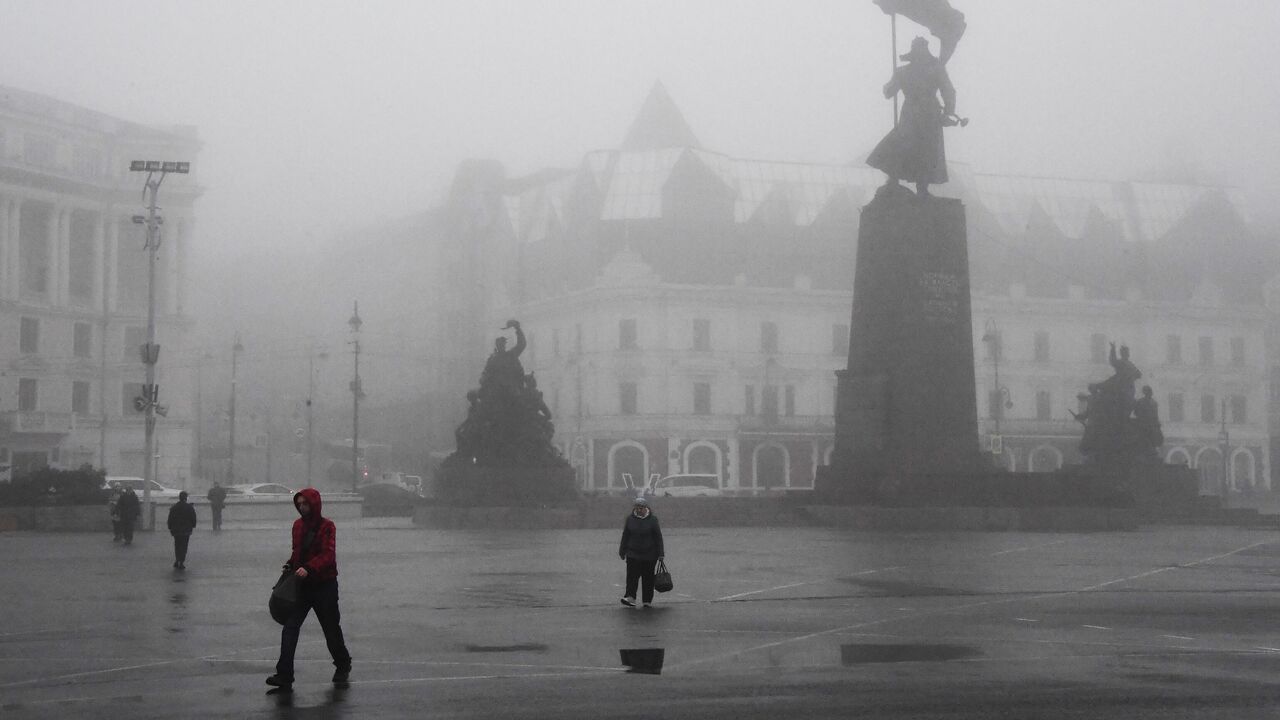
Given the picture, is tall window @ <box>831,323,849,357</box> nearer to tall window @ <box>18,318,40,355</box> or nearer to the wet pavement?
tall window @ <box>18,318,40,355</box>

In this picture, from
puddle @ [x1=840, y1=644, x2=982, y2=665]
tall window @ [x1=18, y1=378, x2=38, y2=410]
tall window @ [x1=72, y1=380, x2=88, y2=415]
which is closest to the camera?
puddle @ [x1=840, y1=644, x2=982, y2=665]

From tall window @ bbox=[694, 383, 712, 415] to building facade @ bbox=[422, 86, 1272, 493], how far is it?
10 cm

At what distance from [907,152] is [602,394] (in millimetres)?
49764

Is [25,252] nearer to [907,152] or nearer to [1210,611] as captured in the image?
[907,152]

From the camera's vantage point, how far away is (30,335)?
88688 mm

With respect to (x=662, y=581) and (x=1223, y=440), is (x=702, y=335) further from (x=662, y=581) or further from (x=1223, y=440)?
(x=662, y=581)

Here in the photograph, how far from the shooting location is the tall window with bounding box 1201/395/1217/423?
9206 centimetres

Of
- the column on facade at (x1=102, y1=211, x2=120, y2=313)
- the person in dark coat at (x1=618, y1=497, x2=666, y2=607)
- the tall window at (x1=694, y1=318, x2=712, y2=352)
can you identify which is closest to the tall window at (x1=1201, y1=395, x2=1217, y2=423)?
the tall window at (x1=694, y1=318, x2=712, y2=352)

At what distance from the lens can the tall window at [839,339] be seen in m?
88.9

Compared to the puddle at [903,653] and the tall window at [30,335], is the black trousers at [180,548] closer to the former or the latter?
the puddle at [903,653]

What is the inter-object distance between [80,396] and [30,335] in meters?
4.43

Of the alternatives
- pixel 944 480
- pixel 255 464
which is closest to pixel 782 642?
pixel 944 480

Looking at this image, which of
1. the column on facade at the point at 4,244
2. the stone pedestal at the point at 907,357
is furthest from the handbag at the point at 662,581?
the column on facade at the point at 4,244

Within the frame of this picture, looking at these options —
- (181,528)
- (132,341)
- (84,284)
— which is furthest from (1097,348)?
(181,528)
